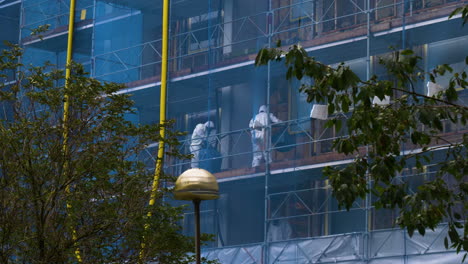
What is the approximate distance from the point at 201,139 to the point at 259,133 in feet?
4.91

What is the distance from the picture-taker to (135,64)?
2475 centimetres

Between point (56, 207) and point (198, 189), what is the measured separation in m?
2.50

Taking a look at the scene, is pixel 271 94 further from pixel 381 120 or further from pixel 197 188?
pixel 381 120

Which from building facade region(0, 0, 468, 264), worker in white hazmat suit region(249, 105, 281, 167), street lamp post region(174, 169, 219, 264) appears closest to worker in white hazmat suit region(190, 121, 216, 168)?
building facade region(0, 0, 468, 264)

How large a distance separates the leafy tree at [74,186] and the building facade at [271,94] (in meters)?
4.82

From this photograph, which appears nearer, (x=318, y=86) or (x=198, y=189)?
(x=318, y=86)

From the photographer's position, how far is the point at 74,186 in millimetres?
13578

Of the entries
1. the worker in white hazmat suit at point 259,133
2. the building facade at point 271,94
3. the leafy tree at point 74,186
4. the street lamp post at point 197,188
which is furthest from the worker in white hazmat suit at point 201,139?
the street lamp post at point 197,188

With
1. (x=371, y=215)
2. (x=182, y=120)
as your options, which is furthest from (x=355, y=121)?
(x=182, y=120)

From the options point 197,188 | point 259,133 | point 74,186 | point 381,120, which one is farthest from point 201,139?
point 381,120

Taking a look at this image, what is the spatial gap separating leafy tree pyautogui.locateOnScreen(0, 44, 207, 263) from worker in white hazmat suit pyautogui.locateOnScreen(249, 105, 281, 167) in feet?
23.6

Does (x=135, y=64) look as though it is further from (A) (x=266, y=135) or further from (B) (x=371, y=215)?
(B) (x=371, y=215)

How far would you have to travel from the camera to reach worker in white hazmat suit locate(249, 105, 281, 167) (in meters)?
21.3

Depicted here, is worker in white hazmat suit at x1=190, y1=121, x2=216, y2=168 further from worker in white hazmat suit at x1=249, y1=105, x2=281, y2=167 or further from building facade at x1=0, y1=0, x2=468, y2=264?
worker in white hazmat suit at x1=249, y1=105, x2=281, y2=167
